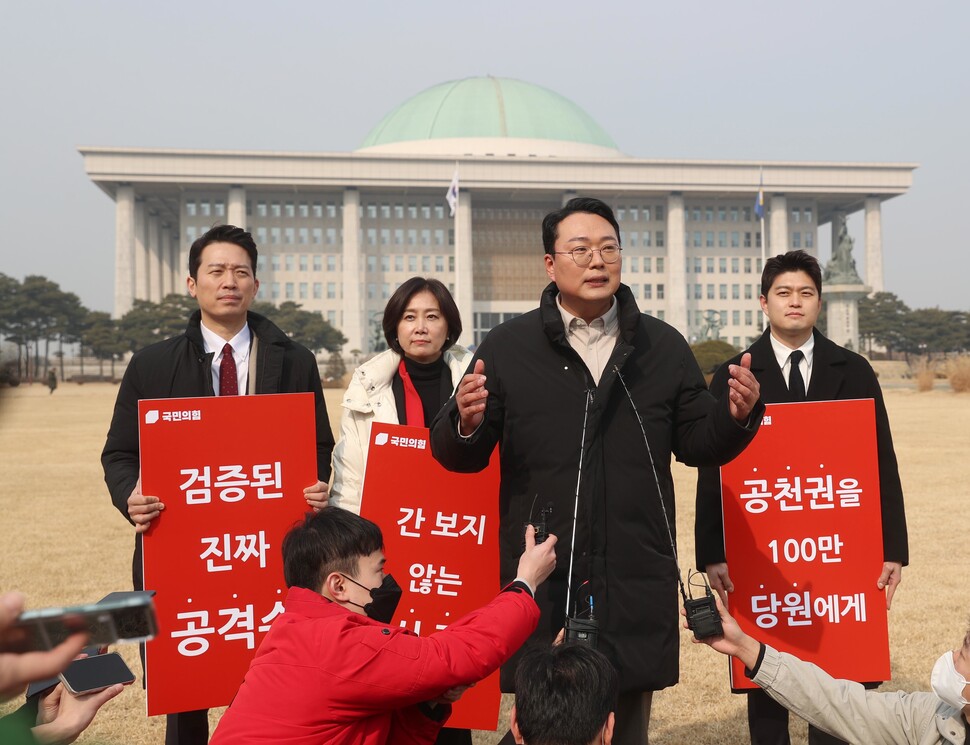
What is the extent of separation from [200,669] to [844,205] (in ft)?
271

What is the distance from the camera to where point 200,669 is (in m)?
3.35

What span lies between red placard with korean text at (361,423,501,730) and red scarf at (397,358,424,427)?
17cm

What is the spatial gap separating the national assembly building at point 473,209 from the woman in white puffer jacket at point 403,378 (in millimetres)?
65631

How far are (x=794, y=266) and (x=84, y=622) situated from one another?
10.4 ft

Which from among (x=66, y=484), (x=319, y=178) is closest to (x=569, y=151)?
(x=319, y=178)

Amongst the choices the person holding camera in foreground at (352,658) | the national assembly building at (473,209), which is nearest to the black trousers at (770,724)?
the person holding camera in foreground at (352,658)

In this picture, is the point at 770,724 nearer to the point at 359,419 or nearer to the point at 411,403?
the point at 411,403

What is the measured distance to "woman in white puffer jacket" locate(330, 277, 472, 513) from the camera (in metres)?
3.75

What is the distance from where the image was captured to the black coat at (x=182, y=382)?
3.47 meters

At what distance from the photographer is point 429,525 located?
3582 mm

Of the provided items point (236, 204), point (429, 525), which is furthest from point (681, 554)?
point (236, 204)

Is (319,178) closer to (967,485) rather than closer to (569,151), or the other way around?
(569,151)

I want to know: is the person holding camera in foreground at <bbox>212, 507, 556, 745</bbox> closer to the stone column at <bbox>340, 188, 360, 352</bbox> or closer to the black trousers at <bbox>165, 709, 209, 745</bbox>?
the black trousers at <bbox>165, 709, 209, 745</bbox>

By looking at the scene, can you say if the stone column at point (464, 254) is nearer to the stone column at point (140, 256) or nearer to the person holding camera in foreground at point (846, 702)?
the stone column at point (140, 256)
